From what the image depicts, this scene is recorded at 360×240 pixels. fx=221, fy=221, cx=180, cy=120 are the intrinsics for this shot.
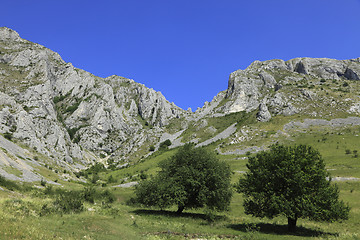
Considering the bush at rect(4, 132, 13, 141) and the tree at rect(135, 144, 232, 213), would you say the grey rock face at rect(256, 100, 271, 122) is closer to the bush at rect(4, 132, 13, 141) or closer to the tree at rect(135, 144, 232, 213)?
the tree at rect(135, 144, 232, 213)

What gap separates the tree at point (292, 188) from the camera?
88.7 feet

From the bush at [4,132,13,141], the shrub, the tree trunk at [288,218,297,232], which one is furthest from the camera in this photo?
the bush at [4,132,13,141]

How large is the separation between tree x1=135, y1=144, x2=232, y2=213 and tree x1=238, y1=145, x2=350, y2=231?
6.65 meters

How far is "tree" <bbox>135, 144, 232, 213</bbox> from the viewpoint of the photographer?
37.4m

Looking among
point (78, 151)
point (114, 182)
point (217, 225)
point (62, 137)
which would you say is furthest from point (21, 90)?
point (217, 225)

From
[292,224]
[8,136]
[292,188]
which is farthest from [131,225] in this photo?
[8,136]

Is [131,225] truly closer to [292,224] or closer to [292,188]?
[292,188]

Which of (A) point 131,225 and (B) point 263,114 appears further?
(B) point 263,114

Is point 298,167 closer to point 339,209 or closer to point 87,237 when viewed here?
point 339,209

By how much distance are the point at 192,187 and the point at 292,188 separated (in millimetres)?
16420

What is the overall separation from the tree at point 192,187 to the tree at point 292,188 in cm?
665

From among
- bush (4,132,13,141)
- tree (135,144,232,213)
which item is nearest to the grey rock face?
tree (135,144,232,213)

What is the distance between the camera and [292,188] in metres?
29.0

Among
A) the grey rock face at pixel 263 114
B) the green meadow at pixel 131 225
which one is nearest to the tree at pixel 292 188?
the green meadow at pixel 131 225
